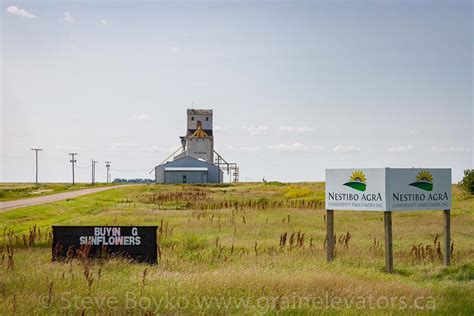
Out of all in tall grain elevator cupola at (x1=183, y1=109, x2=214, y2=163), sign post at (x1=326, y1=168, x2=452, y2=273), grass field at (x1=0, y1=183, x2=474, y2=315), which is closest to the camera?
grass field at (x1=0, y1=183, x2=474, y2=315)

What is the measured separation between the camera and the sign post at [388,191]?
546 inches

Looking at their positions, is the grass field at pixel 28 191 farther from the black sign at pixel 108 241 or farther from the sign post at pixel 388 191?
the sign post at pixel 388 191

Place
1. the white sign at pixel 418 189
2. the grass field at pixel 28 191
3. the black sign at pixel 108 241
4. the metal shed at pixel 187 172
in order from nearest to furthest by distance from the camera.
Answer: the black sign at pixel 108 241
the white sign at pixel 418 189
the grass field at pixel 28 191
the metal shed at pixel 187 172

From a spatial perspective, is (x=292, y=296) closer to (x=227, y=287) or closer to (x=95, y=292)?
(x=227, y=287)

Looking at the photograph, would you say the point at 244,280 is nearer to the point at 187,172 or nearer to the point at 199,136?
the point at 187,172

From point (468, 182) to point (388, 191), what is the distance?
30.3 meters

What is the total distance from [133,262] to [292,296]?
189 inches

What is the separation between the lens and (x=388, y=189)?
13.9 metres

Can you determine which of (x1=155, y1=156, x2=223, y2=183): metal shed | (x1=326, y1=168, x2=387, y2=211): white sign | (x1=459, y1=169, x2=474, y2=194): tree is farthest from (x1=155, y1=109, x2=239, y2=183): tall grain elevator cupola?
(x1=326, y1=168, x2=387, y2=211): white sign

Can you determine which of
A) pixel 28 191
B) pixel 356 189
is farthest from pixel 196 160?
A: pixel 356 189

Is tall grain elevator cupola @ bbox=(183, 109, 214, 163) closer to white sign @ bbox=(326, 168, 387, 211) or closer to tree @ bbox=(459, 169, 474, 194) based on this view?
tree @ bbox=(459, 169, 474, 194)

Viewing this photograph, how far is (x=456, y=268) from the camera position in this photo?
13.3 meters

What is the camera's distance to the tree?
1613 inches

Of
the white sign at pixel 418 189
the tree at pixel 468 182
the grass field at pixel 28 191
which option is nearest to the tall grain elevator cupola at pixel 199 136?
the grass field at pixel 28 191
